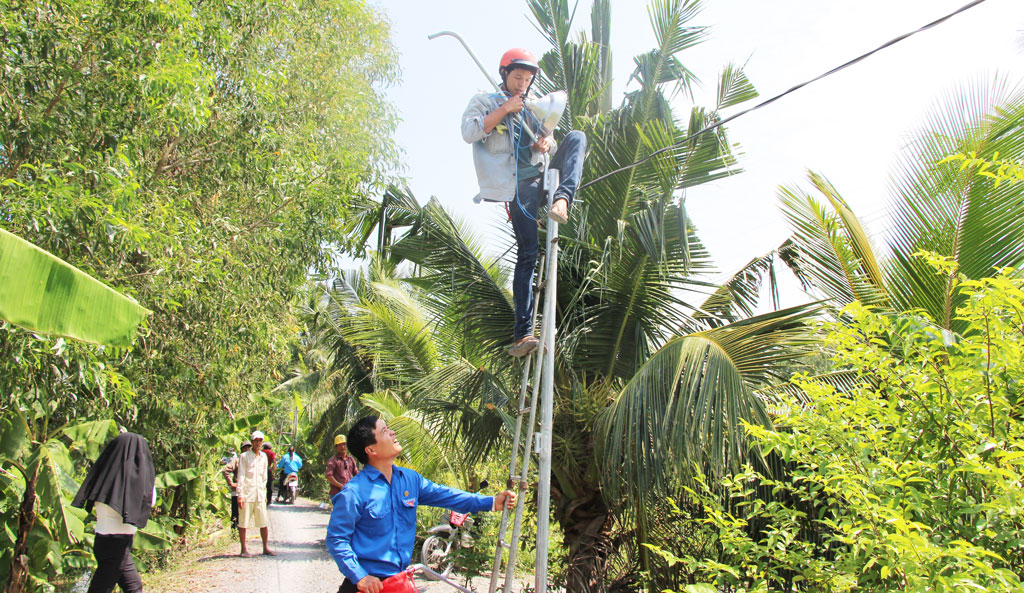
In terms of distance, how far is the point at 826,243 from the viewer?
738cm

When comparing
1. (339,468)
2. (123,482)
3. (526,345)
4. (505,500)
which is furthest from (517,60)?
(339,468)

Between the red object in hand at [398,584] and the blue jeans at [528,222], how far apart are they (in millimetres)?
1785

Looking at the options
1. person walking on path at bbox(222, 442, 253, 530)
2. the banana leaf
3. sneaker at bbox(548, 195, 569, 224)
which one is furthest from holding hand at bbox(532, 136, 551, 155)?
person walking on path at bbox(222, 442, 253, 530)

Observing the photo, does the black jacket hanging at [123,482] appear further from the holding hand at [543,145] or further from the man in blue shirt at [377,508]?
the holding hand at [543,145]

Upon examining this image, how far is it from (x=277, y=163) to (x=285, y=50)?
2.10 meters

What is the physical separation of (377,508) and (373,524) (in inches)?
3.1

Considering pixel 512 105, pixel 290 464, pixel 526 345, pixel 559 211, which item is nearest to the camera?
pixel 559 211

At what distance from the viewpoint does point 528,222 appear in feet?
15.6

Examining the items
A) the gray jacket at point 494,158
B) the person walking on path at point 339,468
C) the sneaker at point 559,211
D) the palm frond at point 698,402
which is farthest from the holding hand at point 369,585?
the person walking on path at point 339,468

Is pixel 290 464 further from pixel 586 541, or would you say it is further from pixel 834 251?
pixel 834 251

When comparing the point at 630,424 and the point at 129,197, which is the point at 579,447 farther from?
the point at 129,197

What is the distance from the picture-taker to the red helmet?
4.52 meters

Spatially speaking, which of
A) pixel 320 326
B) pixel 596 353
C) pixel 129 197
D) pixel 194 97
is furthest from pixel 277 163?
pixel 320 326

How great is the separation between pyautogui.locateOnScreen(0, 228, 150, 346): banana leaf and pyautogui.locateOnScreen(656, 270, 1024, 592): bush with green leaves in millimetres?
3420
